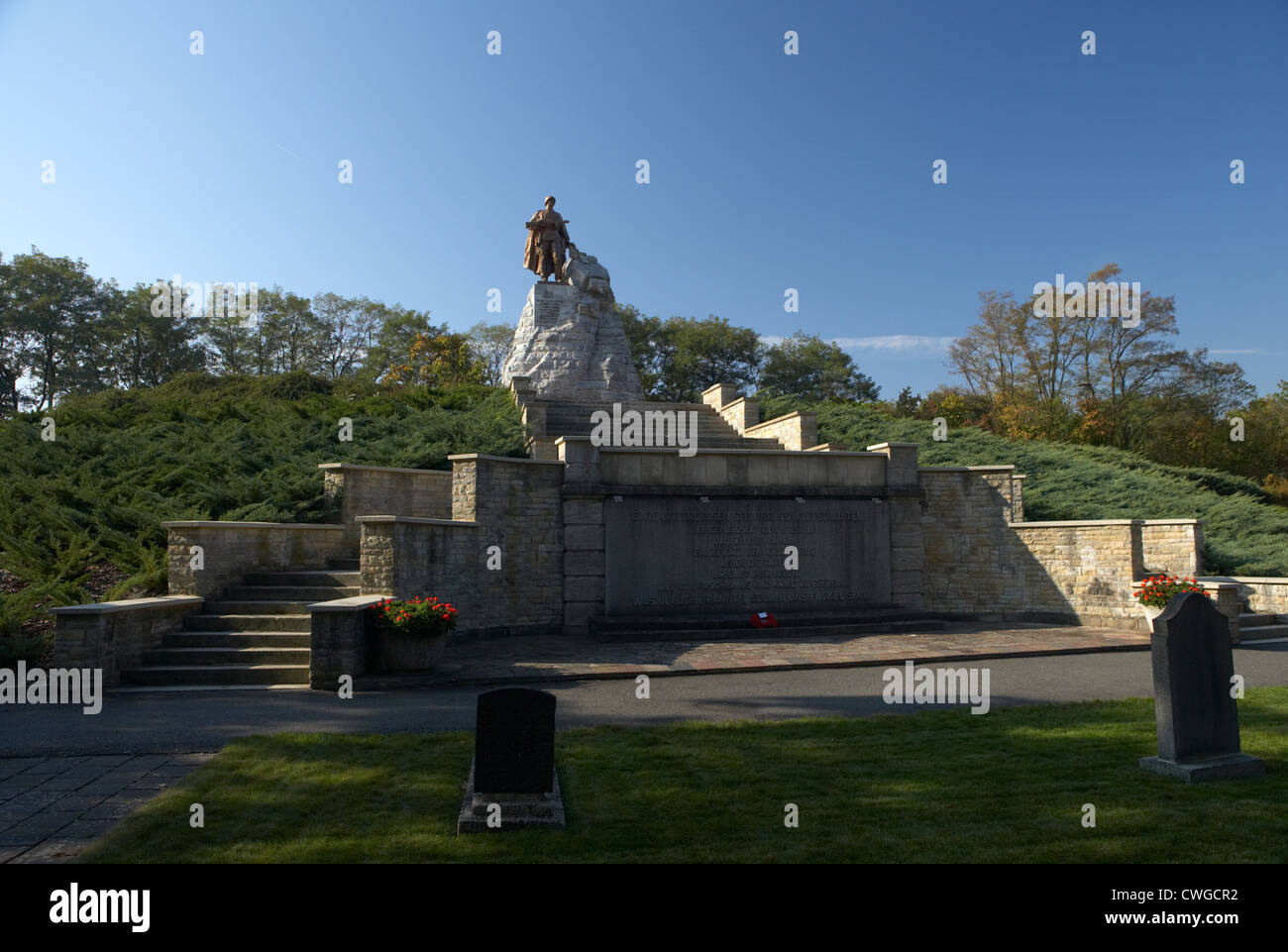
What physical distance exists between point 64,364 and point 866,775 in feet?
167

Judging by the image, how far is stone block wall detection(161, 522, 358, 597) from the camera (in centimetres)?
1151

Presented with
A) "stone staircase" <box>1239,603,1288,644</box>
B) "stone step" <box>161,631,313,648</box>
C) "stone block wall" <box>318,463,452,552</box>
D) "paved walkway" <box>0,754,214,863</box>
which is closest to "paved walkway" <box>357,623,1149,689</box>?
"stone step" <box>161,631,313,648</box>

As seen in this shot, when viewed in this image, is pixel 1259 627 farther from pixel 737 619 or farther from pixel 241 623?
pixel 241 623

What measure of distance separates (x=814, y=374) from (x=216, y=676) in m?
51.8

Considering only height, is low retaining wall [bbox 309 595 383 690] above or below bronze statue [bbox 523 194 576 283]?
below

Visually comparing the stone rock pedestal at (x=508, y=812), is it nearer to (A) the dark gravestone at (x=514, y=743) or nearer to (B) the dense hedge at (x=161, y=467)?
(A) the dark gravestone at (x=514, y=743)

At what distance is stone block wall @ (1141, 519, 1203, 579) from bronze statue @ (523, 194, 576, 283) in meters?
18.6

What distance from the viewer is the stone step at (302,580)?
483 inches

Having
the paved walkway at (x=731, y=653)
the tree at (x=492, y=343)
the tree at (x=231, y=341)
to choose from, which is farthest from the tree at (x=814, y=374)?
the paved walkway at (x=731, y=653)

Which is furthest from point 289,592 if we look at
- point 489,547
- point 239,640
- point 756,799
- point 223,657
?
point 756,799

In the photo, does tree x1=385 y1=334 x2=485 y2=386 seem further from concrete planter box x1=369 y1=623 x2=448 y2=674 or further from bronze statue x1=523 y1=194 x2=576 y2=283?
concrete planter box x1=369 y1=623 x2=448 y2=674

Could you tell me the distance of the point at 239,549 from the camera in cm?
1216

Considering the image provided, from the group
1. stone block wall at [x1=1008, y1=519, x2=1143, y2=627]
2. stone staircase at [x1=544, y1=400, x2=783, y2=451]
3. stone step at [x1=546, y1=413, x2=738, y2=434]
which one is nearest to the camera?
stone block wall at [x1=1008, y1=519, x2=1143, y2=627]
